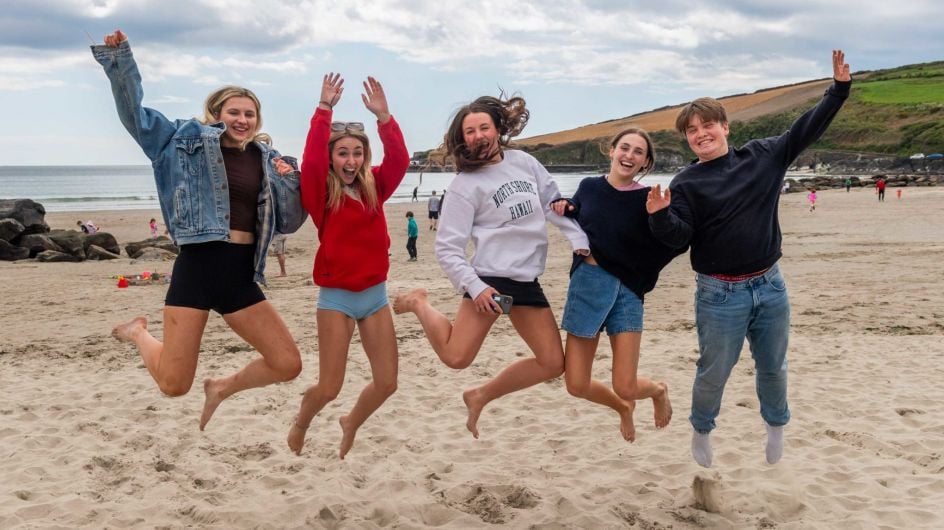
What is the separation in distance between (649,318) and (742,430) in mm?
4958

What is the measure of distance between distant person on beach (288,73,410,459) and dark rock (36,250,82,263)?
18988mm

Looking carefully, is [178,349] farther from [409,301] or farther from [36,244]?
[36,244]

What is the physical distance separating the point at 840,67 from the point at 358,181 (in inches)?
116

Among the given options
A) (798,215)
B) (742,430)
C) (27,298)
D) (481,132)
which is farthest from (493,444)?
(798,215)

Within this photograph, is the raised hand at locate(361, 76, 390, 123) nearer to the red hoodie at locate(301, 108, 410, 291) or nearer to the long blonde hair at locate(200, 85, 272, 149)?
the red hoodie at locate(301, 108, 410, 291)

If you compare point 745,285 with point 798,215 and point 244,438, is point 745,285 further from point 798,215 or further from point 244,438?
point 798,215

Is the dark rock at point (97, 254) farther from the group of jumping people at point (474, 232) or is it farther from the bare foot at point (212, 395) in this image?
the group of jumping people at point (474, 232)

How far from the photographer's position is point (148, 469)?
19.2 ft

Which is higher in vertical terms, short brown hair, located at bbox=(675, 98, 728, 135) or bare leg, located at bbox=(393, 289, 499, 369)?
short brown hair, located at bbox=(675, 98, 728, 135)

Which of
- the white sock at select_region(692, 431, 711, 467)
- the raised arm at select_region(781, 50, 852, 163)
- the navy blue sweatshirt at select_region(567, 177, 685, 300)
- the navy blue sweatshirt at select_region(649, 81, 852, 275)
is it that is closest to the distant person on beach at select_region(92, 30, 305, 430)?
the navy blue sweatshirt at select_region(567, 177, 685, 300)

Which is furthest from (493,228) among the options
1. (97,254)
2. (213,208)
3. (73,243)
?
(73,243)

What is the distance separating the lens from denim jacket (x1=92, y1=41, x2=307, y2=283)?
4215mm

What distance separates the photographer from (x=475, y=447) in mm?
6406

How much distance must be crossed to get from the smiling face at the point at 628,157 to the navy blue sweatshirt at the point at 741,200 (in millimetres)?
255
